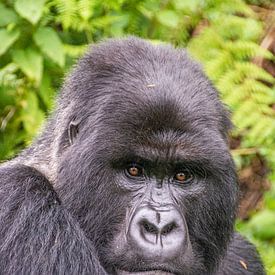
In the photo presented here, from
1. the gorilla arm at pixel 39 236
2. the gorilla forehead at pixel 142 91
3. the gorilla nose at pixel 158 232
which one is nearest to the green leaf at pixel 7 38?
the gorilla forehead at pixel 142 91

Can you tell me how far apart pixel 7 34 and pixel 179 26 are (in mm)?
1322

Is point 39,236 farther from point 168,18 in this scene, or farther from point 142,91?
point 168,18

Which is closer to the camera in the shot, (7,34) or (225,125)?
(225,125)

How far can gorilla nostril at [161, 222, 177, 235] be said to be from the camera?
4312 millimetres

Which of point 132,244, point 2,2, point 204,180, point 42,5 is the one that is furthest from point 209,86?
point 2,2

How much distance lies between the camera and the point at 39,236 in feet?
14.5

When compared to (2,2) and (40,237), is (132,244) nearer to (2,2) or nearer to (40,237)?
(40,237)

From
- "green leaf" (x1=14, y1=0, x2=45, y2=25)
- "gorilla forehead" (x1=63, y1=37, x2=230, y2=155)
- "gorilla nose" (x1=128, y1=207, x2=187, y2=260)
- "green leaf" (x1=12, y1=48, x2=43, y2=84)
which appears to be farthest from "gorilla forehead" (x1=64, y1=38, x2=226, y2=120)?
"green leaf" (x1=12, y1=48, x2=43, y2=84)

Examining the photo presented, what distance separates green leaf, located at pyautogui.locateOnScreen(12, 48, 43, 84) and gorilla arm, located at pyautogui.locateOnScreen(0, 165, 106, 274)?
182 centimetres

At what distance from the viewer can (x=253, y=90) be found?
670 centimetres

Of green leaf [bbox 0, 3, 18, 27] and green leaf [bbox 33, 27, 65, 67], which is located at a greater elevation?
green leaf [bbox 0, 3, 18, 27]

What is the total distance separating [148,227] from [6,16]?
255 centimetres

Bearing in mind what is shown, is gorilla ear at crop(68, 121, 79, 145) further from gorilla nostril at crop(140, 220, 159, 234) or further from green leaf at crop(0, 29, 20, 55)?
green leaf at crop(0, 29, 20, 55)

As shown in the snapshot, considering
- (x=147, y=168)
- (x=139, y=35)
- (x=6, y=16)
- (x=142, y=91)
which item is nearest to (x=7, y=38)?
(x=6, y=16)
